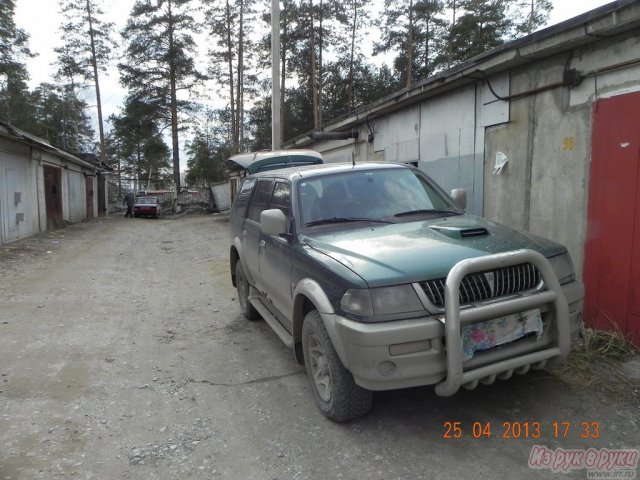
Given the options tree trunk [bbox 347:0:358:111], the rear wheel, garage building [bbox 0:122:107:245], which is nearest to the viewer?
the rear wheel

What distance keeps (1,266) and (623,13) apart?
11111 millimetres

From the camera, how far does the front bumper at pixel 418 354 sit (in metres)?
2.63

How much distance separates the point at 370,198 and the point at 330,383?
5.51 feet

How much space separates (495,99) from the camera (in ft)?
20.0

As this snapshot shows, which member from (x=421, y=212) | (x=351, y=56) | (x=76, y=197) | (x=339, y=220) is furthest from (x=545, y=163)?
(x=351, y=56)

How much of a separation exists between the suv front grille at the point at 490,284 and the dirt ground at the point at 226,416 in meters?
0.96

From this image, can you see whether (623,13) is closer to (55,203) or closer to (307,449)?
(307,449)

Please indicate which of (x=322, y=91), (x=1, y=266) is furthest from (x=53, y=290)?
(x=322, y=91)

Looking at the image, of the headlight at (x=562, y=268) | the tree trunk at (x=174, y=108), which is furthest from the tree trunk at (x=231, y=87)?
the headlight at (x=562, y=268)

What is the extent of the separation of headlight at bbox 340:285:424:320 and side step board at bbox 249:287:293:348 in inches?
50.4

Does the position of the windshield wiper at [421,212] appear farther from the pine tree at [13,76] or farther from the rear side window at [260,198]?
the pine tree at [13,76]

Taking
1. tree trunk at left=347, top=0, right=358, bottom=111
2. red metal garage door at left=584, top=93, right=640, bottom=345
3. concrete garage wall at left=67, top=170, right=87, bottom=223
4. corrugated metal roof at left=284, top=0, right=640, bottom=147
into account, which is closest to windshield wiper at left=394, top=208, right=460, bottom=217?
red metal garage door at left=584, top=93, right=640, bottom=345

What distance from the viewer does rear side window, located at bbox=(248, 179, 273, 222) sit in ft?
16.1

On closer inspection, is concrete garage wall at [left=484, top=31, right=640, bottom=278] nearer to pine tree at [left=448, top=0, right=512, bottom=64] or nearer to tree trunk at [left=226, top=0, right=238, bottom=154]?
pine tree at [left=448, top=0, right=512, bottom=64]
